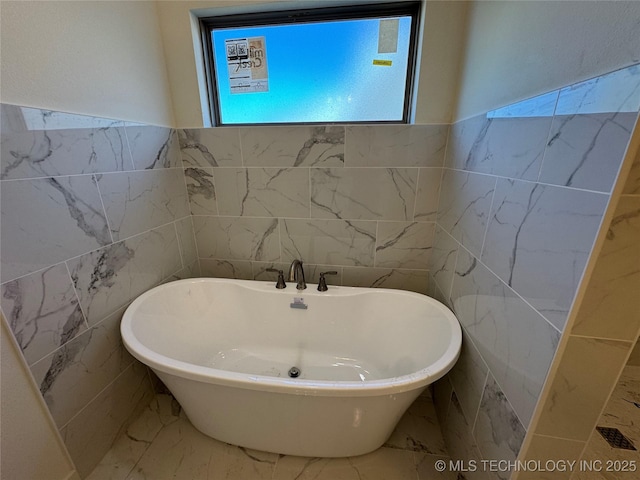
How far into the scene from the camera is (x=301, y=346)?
4.98ft

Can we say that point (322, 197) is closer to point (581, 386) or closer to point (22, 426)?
point (581, 386)

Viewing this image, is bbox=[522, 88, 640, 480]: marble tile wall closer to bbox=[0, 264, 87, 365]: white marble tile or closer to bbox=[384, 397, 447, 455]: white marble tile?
bbox=[384, 397, 447, 455]: white marble tile

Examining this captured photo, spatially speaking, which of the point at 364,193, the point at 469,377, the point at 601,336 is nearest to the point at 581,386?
the point at 601,336

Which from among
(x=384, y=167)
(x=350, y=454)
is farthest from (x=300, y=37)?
(x=350, y=454)

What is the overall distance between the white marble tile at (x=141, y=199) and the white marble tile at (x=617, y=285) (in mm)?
1602

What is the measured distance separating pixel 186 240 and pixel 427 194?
4.84 ft

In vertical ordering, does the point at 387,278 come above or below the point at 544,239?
below

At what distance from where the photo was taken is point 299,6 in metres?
1.24

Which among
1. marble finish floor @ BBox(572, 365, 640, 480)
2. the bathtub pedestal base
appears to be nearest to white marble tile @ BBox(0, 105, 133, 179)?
the bathtub pedestal base

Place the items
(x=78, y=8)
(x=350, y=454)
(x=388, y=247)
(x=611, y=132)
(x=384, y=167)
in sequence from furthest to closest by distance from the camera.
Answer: (x=388, y=247) → (x=384, y=167) → (x=350, y=454) → (x=78, y=8) → (x=611, y=132)

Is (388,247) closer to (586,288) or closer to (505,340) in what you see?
(505,340)

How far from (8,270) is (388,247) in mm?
1548

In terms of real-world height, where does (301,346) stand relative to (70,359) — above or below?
below

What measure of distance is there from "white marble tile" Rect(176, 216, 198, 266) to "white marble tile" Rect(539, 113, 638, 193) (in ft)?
5.50
